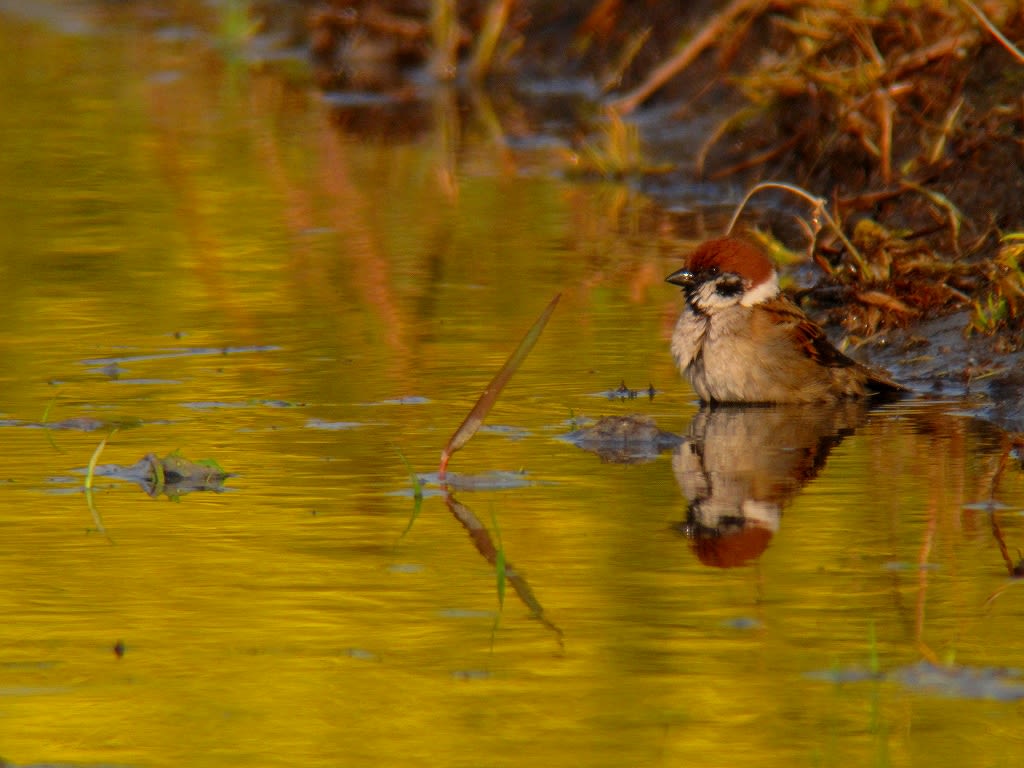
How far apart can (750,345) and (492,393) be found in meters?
1.79

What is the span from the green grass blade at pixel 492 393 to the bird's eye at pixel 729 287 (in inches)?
70.6

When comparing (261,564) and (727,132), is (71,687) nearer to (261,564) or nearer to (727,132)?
(261,564)

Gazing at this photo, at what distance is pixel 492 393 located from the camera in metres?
6.19

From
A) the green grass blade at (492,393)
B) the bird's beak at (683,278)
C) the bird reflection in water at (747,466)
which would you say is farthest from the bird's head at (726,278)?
the green grass blade at (492,393)

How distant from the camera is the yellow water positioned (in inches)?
169

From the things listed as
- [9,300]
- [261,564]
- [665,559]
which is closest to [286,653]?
[261,564]

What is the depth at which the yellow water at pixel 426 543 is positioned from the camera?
169 inches

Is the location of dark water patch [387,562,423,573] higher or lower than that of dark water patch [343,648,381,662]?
lower

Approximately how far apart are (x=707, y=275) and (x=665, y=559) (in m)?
2.62

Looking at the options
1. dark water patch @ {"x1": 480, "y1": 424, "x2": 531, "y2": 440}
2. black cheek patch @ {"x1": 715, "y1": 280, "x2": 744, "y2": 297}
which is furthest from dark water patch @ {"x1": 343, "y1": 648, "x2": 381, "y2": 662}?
black cheek patch @ {"x1": 715, "y1": 280, "x2": 744, "y2": 297}

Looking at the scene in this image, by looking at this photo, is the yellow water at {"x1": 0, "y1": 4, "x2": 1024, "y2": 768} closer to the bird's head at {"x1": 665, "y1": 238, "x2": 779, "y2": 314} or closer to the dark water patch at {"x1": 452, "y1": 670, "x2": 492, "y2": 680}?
the dark water patch at {"x1": 452, "y1": 670, "x2": 492, "y2": 680}

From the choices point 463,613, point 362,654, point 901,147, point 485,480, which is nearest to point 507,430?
point 485,480

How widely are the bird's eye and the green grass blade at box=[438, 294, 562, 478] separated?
1.79 meters

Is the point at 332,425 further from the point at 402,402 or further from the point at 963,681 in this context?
the point at 963,681
